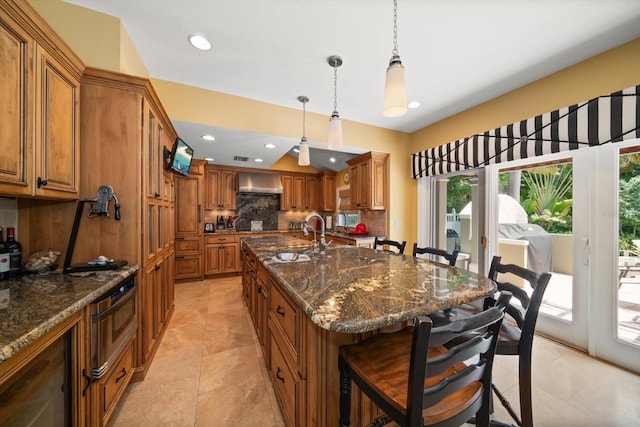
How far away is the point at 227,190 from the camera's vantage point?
17.1 feet

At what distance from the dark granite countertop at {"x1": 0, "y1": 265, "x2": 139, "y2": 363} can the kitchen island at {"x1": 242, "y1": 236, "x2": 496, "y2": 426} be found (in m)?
0.93

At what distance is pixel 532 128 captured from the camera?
7.82ft

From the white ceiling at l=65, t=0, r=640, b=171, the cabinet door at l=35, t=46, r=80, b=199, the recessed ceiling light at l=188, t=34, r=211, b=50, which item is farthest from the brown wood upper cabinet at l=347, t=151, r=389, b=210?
the cabinet door at l=35, t=46, r=80, b=199

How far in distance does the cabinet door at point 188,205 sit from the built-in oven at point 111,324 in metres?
3.01

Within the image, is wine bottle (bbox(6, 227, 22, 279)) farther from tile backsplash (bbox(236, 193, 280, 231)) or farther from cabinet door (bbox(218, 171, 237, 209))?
tile backsplash (bbox(236, 193, 280, 231))

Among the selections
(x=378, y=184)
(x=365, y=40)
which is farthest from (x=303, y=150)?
(x=378, y=184)

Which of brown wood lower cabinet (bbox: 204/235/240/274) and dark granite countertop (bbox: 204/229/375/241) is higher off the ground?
dark granite countertop (bbox: 204/229/375/241)

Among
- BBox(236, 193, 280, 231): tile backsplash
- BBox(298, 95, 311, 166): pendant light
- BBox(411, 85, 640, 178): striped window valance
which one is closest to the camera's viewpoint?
BBox(411, 85, 640, 178): striped window valance

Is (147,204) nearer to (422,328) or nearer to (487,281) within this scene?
(422,328)

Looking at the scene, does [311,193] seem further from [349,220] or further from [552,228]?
[552,228]

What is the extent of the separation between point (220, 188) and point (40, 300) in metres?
4.27

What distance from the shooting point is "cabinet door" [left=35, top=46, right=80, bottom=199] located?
4.22ft

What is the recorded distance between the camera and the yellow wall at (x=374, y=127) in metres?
1.72

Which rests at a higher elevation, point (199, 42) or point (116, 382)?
point (199, 42)
